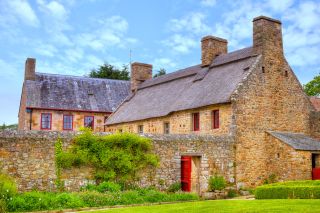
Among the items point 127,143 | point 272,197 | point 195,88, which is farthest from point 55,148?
point 195,88

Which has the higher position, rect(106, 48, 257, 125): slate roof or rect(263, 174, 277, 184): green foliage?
rect(106, 48, 257, 125): slate roof

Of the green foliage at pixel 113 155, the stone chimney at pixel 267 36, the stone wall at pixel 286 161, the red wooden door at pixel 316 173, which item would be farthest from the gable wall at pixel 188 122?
the green foliage at pixel 113 155

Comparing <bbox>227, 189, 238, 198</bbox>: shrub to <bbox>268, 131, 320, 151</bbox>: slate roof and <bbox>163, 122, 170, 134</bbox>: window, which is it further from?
<bbox>163, 122, 170, 134</bbox>: window

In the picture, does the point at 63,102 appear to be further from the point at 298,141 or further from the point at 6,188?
the point at 6,188

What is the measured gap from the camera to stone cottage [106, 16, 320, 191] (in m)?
21.5

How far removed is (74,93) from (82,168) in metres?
21.0

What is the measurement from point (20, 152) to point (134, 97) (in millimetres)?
19694

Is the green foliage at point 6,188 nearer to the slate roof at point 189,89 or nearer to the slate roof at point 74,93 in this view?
the slate roof at point 189,89

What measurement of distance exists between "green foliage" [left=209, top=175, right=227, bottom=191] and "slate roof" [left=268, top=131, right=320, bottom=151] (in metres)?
4.00

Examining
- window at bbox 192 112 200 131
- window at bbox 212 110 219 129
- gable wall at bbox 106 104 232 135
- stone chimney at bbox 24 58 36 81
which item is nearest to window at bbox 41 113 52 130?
stone chimney at bbox 24 58 36 81

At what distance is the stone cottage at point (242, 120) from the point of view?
70.5 ft

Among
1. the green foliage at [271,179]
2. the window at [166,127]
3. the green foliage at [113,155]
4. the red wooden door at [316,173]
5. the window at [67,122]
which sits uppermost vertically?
the window at [67,122]

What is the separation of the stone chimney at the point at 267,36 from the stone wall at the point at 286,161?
5.02 m

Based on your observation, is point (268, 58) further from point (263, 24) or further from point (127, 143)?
point (127, 143)
